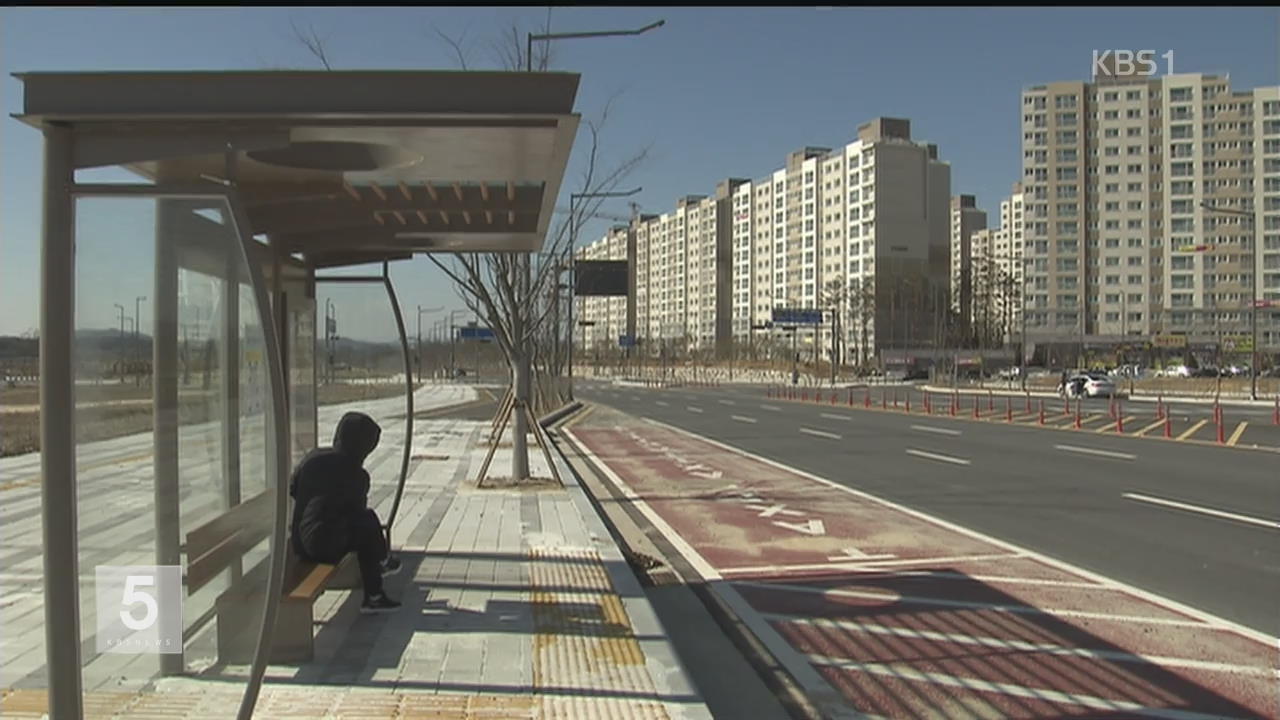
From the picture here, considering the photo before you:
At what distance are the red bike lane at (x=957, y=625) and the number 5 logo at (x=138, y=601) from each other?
3.42 meters

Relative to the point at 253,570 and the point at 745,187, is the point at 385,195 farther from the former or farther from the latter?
the point at 745,187

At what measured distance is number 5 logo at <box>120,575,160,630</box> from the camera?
4.45 m

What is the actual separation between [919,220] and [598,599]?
117 meters

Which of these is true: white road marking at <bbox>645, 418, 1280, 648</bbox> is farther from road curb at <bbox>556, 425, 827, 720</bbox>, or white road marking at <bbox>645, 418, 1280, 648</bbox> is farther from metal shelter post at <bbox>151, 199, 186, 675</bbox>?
metal shelter post at <bbox>151, 199, 186, 675</bbox>

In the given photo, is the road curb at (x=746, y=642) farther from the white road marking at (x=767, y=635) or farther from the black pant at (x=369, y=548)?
the black pant at (x=369, y=548)

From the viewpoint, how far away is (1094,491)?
12.9 m

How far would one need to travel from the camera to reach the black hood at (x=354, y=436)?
5930mm

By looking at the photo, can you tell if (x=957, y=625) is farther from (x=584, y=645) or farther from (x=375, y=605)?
(x=375, y=605)

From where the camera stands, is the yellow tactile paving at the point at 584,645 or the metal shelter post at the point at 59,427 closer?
the metal shelter post at the point at 59,427

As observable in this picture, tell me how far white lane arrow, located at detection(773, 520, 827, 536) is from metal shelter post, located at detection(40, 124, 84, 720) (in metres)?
7.34

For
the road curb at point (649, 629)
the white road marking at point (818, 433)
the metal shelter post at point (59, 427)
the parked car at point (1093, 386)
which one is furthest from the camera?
the parked car at point (1093, 386)

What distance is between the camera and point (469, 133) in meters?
4.38

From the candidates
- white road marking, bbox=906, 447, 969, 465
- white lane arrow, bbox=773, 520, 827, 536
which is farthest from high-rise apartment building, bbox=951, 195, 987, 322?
white lane arrow, bbox=773, 520, 827, 536

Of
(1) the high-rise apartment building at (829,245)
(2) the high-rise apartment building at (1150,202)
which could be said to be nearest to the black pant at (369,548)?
(1) the high-rise apartment building at (829,245)
